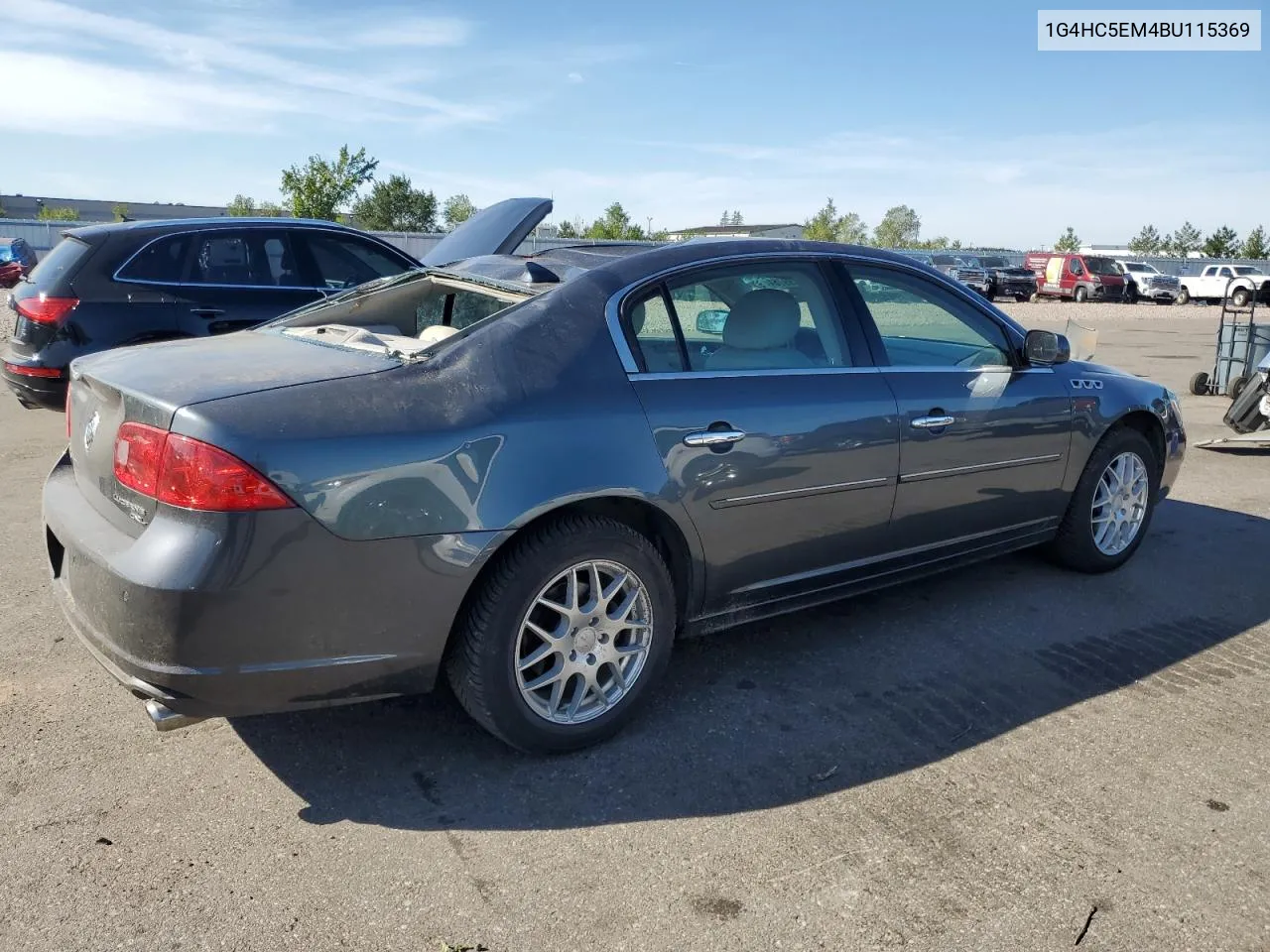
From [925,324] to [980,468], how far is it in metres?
0.69

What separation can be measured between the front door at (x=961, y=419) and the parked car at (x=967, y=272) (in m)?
33.4

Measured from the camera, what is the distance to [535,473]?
3.01 meters

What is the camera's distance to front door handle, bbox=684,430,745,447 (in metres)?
3.36

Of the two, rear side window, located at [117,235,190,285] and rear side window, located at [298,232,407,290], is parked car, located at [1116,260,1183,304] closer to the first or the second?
rear side window, located at [298,232,407,290]

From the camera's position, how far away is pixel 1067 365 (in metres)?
4.86

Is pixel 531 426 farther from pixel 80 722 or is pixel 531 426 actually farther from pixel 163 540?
pixel 80 722

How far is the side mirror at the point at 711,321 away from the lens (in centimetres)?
364

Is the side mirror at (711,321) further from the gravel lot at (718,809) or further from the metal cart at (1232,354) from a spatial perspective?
the metal cart at (1232,354)

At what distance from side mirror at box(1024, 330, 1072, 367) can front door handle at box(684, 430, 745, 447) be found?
1.81 m

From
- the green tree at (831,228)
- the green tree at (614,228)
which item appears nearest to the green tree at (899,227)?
the green tree at (831,228)

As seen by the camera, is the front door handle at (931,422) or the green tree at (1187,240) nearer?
the front door handle at (931,422)

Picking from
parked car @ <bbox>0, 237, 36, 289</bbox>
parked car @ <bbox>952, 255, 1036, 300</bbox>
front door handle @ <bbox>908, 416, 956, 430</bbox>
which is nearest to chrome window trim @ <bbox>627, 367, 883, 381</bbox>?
front door handle @ <bbox>908, 416, 956, 430</bbox>

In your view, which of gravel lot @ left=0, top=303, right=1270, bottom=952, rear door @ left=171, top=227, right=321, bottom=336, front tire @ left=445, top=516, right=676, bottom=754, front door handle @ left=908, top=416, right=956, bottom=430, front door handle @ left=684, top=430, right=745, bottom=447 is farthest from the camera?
rear door @ left=171, top=227, right=321, bottom=336

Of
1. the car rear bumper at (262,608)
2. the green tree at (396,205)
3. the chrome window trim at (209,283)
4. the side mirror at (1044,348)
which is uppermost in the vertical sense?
the green tree at (396,205)
